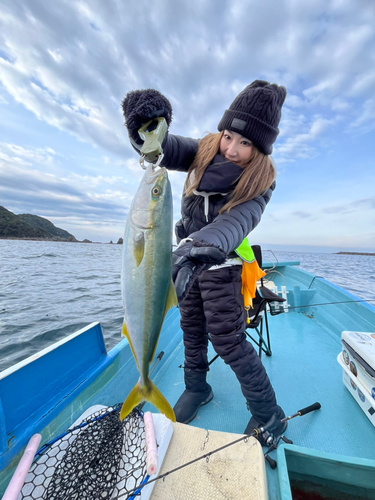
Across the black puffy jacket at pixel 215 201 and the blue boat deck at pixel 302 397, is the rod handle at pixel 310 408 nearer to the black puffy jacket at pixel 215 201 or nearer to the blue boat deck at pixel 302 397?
the blue boat deck at pixel 302 397

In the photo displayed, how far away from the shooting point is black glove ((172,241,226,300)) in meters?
1.52

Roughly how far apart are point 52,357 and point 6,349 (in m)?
4.65

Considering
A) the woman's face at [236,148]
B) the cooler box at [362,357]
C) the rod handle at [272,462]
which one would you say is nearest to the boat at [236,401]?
the rod handle at [272,462]

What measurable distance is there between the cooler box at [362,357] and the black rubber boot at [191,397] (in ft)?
5.62

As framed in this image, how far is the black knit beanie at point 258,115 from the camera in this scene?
2.27 m

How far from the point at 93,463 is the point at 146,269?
1586 mm

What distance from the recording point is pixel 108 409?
7.59 ft

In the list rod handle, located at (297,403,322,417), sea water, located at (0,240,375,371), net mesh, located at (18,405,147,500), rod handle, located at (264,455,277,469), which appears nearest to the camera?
net mesh, located at (18,405,147,500)

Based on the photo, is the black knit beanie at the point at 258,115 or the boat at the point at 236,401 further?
the black knit beanie at the point at 258,115

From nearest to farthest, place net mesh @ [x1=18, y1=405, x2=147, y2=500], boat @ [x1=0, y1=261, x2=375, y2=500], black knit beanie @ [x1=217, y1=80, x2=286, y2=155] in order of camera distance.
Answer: net mesh @ [x1=18, y1=405, x2=147, y2=500] → boat @ [x1=0, y1=261, x2=375, y2=500] → black knit beanie @ [x1=217, y1=80, x2=286, y2=155]

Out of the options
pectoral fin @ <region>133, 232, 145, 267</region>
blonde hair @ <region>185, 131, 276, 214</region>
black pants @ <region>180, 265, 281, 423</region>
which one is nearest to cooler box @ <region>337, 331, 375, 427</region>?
black pants @ <region>180, 265, 281, 423</region>

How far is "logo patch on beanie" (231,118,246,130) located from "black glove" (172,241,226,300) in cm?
132

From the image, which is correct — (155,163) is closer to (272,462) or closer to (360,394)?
(272,462)

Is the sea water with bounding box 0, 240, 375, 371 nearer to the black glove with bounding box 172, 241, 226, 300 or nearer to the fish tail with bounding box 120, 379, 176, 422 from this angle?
the fish tail with bounding box 120, 379, 176, 422
